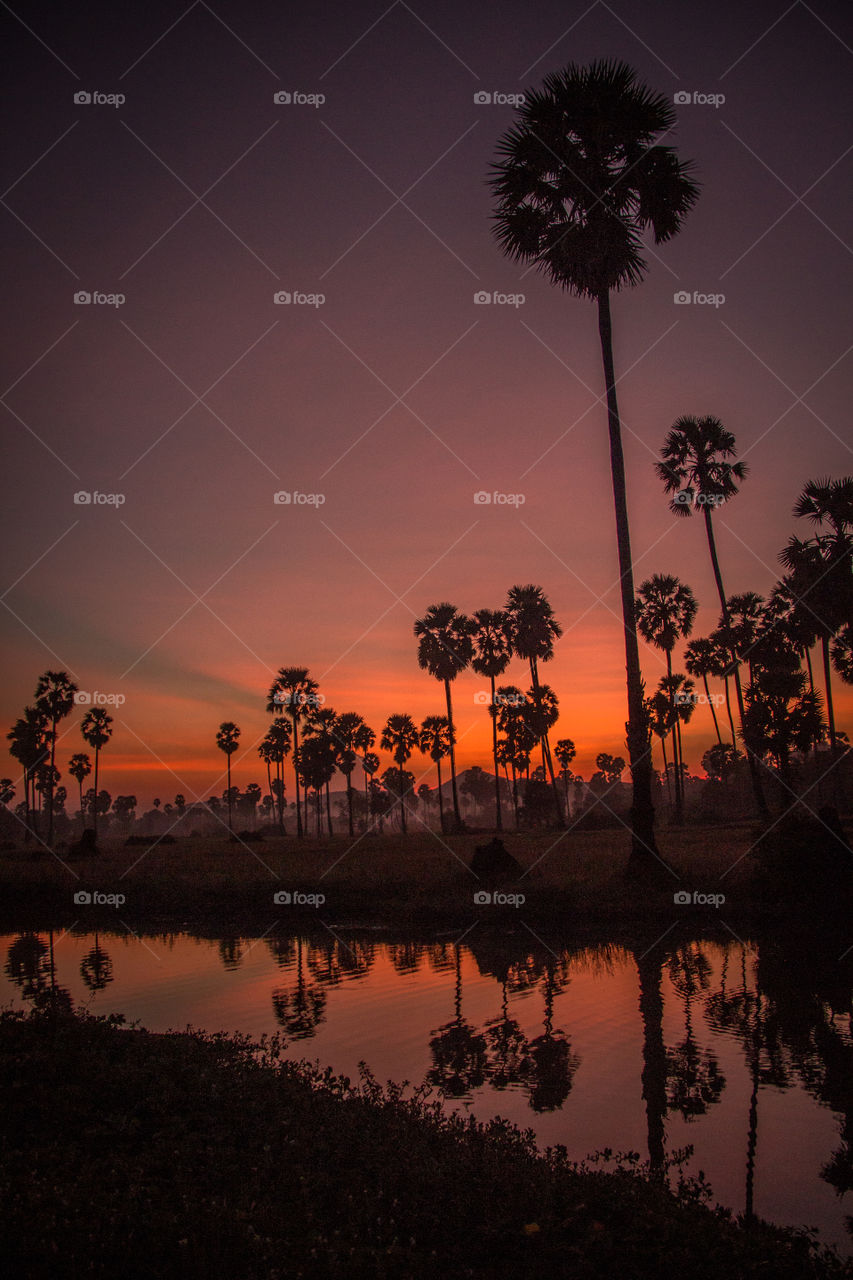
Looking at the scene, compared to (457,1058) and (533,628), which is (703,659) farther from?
(457,1058)

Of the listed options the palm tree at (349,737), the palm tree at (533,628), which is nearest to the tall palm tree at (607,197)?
A: the palm tree at (533,628)

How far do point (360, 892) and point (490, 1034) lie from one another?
15232mm

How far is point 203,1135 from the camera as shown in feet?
22.5

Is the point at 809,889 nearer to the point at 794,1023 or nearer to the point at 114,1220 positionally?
the point at 794,1023

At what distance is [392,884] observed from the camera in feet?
86.6

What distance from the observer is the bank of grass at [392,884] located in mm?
21750

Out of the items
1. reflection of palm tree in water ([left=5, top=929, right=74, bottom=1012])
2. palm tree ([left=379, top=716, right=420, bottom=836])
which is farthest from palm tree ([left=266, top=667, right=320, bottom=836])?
reflection of palm tree in water ([left=5, top=929, right=74, bottom=1012])

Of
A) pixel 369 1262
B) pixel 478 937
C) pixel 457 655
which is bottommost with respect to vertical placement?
pixel 478 937

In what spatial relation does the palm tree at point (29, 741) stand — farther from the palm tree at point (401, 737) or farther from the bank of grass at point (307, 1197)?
the bank of grass at point (307, 1197)

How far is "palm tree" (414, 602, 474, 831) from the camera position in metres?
69.9

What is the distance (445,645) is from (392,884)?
44.5 meters

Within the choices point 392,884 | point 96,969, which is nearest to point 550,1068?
point 96,969

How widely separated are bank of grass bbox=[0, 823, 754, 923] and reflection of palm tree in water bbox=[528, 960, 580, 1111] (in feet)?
31.5

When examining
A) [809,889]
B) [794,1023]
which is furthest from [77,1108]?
[809,889]
